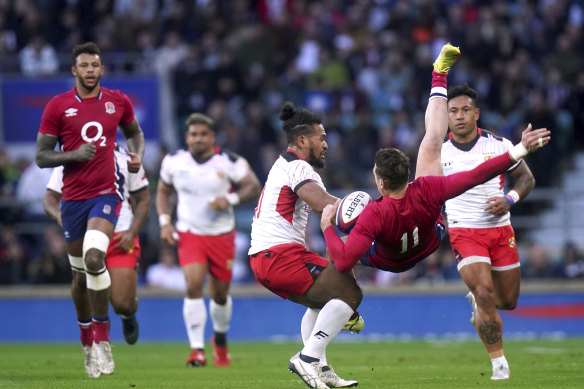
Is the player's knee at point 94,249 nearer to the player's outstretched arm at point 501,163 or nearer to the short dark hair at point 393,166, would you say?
the short dark hair at point 393,166

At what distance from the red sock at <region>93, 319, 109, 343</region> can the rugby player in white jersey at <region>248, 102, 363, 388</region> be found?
7.37ft

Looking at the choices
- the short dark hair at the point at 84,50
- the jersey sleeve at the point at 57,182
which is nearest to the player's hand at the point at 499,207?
the short dark hair at the point at 84,50

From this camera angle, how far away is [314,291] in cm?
910

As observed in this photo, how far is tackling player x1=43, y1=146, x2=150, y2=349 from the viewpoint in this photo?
11.8 meters

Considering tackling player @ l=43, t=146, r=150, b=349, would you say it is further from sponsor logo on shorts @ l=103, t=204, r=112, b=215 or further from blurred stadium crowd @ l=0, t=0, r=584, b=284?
blurred stadium crowd @ l=0, t=0, r=584, b=284

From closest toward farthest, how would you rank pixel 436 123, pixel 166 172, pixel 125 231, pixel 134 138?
pixel 436 123
pixel 134 138
pixel 125 231
pixel 166 172

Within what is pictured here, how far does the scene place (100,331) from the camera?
423 inches

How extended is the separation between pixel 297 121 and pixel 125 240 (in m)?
3.29

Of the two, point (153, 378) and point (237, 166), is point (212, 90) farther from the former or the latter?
point (153, 378)

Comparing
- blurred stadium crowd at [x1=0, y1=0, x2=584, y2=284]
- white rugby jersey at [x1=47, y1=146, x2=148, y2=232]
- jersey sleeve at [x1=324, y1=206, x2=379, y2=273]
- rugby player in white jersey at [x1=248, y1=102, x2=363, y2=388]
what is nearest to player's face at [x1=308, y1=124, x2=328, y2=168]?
rugby player in white jersey at [x1=248, y1=102, x2=363, y2=388]

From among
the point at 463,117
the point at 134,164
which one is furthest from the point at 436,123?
the point at 134,164

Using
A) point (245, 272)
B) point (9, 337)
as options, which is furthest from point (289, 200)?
point (9, 337)

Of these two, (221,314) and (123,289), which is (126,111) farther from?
(221,314)

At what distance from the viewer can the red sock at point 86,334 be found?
1092 cm
